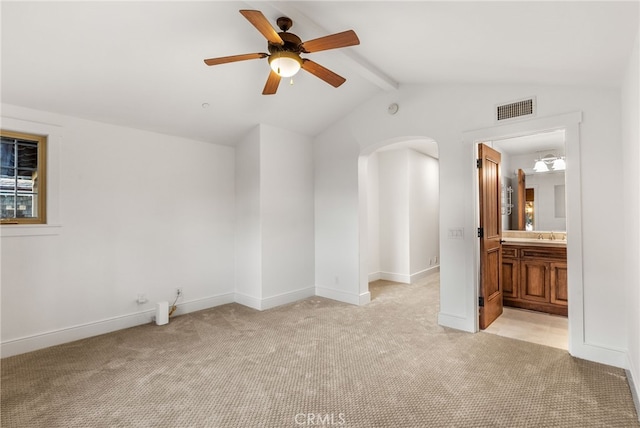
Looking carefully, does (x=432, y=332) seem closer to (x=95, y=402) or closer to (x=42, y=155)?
(x=95, y=402)

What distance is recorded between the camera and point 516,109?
Answer: 10.7 feet

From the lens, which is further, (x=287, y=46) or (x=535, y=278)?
(x=535, y=278)

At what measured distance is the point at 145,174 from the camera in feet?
13.1

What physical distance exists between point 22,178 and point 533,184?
677 cm

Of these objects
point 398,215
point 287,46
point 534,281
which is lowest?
point 534,281

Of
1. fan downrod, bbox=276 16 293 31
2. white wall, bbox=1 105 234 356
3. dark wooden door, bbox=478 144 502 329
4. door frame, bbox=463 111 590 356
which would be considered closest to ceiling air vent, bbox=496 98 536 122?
door frame, bbox=463 111 590 356

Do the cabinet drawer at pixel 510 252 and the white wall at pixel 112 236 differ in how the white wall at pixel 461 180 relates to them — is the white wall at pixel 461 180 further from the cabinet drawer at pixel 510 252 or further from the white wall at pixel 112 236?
the white wall at pixel 112 236

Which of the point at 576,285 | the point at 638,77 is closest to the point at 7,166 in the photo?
the point at 638,77

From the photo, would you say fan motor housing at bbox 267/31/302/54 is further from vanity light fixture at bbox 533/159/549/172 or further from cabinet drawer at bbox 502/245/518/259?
vanity light fixture at bbox 533/159/549/172

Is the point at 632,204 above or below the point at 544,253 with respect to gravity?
above

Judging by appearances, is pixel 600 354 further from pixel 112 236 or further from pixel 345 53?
pixel 112 236

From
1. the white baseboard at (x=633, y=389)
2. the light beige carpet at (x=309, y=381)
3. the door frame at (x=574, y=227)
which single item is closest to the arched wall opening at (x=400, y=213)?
the light beige carpet at (x=309, y=381)

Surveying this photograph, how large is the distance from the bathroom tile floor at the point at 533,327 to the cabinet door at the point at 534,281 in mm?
208

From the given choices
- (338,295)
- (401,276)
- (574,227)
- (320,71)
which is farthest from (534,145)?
(320,71)
